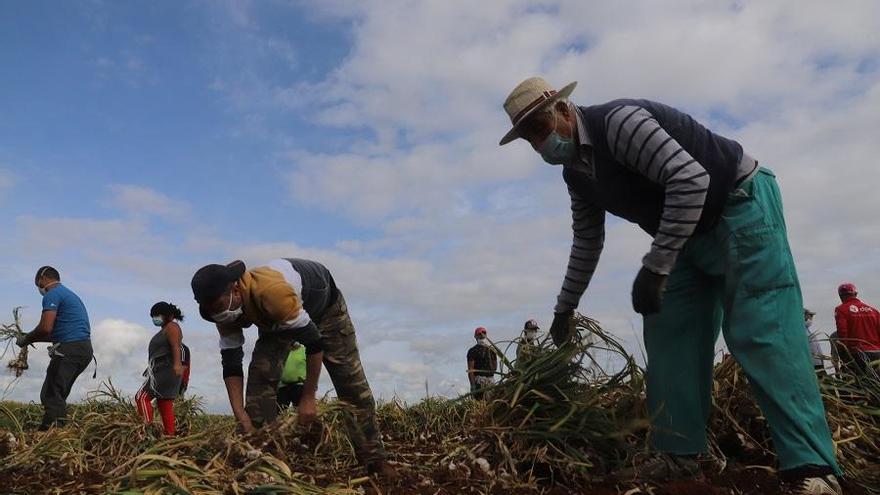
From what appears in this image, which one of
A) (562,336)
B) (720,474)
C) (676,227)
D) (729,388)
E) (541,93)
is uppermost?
(541,93)

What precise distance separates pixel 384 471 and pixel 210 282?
4.31 ft

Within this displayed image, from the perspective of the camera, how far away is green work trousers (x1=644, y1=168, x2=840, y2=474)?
3.09 meters

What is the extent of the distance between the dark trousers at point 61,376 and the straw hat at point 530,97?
6112 millimetres

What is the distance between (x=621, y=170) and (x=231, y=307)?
2134 millimetres

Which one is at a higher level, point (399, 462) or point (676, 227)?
point (676, 227)

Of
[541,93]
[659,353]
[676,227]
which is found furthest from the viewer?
[659,353]

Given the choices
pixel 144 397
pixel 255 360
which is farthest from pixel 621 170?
pixel 144 397

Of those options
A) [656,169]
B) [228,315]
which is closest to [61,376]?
[228,315]

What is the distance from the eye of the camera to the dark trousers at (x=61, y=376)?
7.46 m

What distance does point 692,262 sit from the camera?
3465 millimetres

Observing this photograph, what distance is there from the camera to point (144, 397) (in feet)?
23.2

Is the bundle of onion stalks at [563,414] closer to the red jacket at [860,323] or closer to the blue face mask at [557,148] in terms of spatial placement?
the blue face mask at [557,148]

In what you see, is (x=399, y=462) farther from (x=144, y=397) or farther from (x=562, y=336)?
(x=144, y=397)

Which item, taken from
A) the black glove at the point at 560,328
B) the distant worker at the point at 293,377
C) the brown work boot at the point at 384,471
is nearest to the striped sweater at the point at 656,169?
the black glove at the point at 560,328
